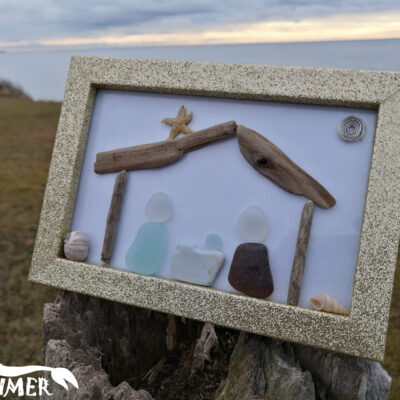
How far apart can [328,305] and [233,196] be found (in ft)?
1.09

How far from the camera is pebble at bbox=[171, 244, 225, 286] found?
1.09 m

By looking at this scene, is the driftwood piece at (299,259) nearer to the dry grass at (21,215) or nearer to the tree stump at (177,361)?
the tree stump at (177,361)

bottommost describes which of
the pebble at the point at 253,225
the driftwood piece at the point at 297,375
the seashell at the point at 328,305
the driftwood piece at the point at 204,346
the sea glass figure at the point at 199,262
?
the driftwood piece at the point at 204,346

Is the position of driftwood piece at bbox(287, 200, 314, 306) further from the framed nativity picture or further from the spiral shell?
the spiral shell

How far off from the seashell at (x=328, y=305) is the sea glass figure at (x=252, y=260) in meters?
0.11

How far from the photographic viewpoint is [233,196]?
1.11m

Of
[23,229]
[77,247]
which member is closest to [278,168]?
[77,247]

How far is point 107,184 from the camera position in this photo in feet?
4.08

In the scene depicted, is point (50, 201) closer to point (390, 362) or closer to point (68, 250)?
point (68, 250)

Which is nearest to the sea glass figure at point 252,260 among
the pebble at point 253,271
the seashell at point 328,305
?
the pebble at point 253,271

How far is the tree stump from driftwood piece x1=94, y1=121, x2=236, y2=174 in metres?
0.40

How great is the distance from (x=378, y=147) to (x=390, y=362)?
1.20m

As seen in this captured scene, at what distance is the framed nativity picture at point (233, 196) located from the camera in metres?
1.00

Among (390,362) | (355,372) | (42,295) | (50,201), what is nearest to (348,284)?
(355,372)
